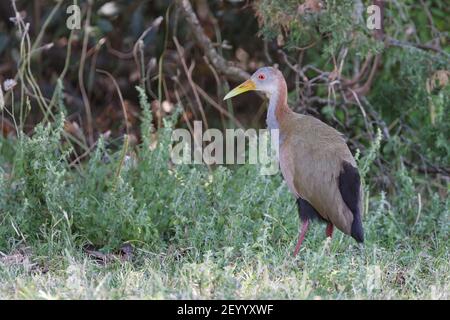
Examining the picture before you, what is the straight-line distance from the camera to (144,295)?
375 cm

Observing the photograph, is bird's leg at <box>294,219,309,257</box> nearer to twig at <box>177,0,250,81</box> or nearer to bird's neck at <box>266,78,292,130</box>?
bird's neck at <box>266,78,292,130</box>

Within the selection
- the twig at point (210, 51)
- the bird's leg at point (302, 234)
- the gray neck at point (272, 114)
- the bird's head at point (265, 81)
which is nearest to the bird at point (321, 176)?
the bird's leg at point (302, 234)

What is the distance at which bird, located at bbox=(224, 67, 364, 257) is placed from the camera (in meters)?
4.91

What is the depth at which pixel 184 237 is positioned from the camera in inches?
202

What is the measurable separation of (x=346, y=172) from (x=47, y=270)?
1.69 meters

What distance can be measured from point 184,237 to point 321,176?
2.80 ft

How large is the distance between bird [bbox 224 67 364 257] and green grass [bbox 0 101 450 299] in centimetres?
17

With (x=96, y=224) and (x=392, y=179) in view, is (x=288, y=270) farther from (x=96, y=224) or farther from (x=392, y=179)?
(x=392, y=179)

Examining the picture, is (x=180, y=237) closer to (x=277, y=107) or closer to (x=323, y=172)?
(x=323, y=172)

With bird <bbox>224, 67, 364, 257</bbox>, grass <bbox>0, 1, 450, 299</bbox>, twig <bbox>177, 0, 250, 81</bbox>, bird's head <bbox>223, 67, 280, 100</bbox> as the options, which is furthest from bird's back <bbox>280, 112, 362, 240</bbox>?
twig <bbox>177, 0, 250, 81</bbox>

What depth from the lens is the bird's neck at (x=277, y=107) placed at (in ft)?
18.0

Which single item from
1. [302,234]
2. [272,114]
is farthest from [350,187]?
[272,114]

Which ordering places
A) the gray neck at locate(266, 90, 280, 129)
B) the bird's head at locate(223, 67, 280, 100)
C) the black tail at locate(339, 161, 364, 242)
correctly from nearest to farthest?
the black tail at locate(339, 161, 364, 242) < the gray neck at locate(266, 90, 280, 129) < the bird's head at locate(223, 67, 280, 100)

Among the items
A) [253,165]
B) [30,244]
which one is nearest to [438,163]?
[253,165]
